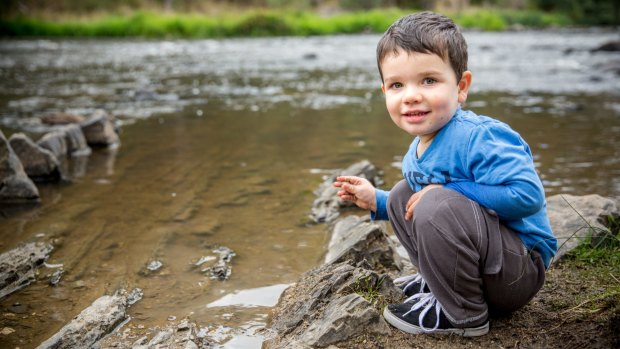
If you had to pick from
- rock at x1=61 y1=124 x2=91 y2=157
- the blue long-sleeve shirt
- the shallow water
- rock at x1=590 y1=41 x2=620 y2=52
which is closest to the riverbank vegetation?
rock at x1=590 y1=41 x2=620 y2=52

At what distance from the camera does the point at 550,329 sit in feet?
6.78

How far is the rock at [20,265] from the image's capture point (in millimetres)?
2773

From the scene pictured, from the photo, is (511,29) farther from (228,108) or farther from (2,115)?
(2,115)

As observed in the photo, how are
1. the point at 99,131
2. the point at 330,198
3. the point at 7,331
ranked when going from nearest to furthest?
the point at 7,331 → the point at 330,198 → the point at 99,131

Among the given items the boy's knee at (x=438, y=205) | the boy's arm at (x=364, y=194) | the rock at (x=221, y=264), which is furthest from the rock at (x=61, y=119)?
the boy's knee at (x=438, y=205)

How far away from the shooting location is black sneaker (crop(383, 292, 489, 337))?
2.05 meters

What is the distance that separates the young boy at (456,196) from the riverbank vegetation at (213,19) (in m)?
26.0

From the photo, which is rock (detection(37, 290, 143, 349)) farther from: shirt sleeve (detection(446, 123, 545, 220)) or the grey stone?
shirt sleeve (detection(446, 123, 545, 220))

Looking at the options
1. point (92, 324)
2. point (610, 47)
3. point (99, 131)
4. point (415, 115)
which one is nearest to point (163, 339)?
point (92, 324)

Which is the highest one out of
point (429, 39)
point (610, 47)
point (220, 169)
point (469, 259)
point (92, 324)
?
point (429, 39)

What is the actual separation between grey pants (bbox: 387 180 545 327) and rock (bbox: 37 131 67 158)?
14.2ft

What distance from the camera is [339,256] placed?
2709mm

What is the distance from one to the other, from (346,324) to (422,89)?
928mm

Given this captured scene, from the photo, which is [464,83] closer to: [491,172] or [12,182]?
[491,172]
